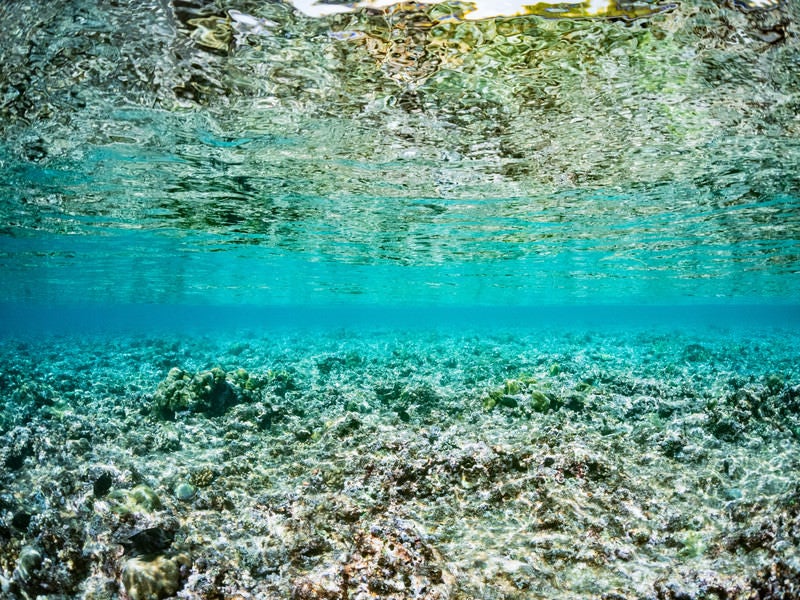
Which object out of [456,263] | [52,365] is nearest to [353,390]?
[52,365]

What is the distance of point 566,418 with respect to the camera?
30.1ft

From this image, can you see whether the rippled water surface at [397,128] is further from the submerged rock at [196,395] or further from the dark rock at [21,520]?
the dark rock at [21,520]

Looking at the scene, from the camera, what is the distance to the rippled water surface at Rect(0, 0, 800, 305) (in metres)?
6.20

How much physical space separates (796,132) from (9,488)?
1549 centimetres

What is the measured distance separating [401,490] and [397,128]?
23.3 ft

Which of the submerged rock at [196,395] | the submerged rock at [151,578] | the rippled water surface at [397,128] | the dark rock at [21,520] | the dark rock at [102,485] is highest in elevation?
the rippled water surface at [397,128]

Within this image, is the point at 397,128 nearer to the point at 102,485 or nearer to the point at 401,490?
the point at 401,490

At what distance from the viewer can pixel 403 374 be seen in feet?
47.0

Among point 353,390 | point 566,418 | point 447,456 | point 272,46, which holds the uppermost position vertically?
point 272,46

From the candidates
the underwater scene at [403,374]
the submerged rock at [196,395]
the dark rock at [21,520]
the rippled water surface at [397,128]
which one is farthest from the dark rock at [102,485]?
the rippled water surface at [397,128]

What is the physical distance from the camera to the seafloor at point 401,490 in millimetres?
4285

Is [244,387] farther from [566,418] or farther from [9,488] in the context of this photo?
[566,418]

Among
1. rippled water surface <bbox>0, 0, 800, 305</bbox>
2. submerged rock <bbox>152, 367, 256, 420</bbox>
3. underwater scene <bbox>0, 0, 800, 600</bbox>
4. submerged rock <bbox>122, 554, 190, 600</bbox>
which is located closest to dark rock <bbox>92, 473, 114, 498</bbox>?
underwater scene <bbox>0, 0, 800, 600</bbox>

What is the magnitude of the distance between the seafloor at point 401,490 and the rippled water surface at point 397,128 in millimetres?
5702
